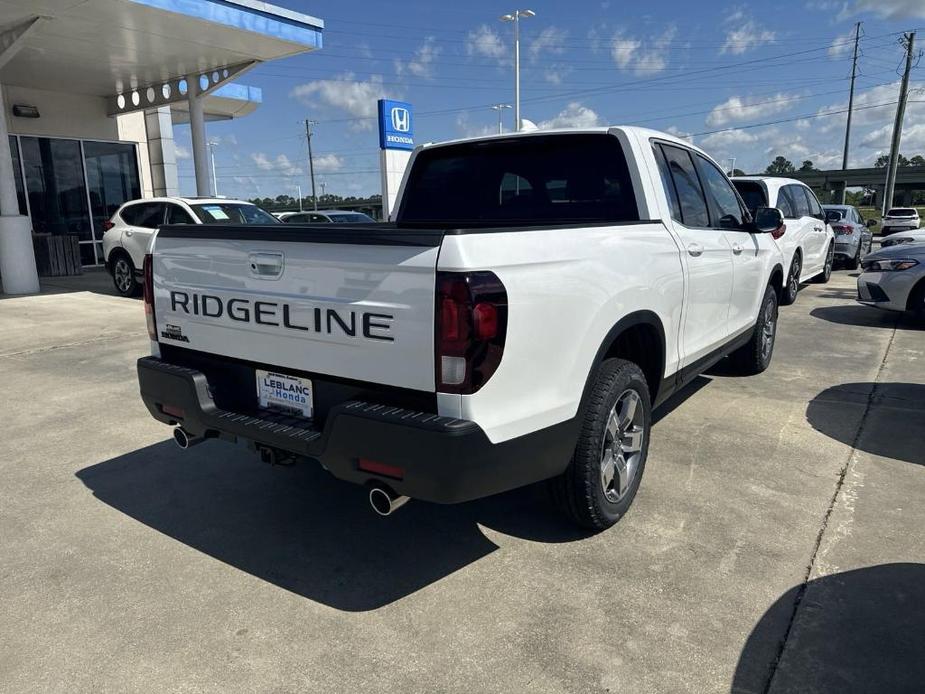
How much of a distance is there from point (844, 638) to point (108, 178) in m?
19.5

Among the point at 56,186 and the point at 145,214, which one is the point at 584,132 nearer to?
the point at 145,214

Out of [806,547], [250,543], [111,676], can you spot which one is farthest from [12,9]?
[806,547]

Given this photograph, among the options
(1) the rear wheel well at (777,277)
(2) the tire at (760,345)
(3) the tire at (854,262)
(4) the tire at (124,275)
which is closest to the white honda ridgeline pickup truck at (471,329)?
(2) the tire at (760,345)

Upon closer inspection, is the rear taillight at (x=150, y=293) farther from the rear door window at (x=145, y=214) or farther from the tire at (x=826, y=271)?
the tire at (x=826, y=271)

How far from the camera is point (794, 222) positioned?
9.66 meters

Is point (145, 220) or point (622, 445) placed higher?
point (145, 220)

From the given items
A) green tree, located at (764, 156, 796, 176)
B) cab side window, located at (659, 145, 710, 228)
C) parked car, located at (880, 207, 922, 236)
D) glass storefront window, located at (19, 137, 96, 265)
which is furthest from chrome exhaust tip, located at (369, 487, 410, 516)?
green tree, located at (764, 156, 796, 176)

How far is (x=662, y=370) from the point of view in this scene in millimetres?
3604

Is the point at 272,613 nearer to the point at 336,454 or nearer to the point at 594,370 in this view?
the point at 336,454

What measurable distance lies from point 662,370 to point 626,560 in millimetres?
1083

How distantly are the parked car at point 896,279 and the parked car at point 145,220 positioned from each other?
912 cm

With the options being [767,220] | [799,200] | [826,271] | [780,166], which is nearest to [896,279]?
[799,200]

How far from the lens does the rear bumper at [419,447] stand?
232 cm

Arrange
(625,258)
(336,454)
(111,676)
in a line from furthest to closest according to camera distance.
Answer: (625,258) → (336,454) → (111,676)
